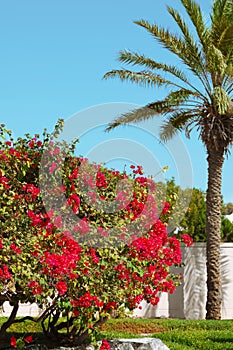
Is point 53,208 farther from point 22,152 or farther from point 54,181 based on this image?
point 22,152

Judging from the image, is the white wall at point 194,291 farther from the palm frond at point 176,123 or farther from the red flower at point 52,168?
the red flower at point 52,168

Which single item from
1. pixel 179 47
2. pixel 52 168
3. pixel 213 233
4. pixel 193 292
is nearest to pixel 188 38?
pixel 179 47

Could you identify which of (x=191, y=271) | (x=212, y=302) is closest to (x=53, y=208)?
(x=212, y=302)

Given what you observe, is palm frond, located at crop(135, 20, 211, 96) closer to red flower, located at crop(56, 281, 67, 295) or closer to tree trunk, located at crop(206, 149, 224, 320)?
tree trunk, located at crop(206, 149, 224, 320)

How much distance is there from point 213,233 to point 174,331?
4920 mm

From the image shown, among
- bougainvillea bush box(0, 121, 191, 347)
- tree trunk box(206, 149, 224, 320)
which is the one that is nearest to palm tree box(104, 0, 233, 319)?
tree trunk box(206, 149, 224, 320)

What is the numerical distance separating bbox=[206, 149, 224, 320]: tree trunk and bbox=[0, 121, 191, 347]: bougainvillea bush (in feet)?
25.9

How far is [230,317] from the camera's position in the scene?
17.0m

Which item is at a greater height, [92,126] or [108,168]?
[92,126]

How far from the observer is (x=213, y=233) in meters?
15.5

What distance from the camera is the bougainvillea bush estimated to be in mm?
6332

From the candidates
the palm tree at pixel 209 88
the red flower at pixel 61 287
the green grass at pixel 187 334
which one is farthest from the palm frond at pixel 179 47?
the red flower at pixel 61 287

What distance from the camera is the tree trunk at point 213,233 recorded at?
15.2m

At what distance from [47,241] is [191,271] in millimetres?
10819
